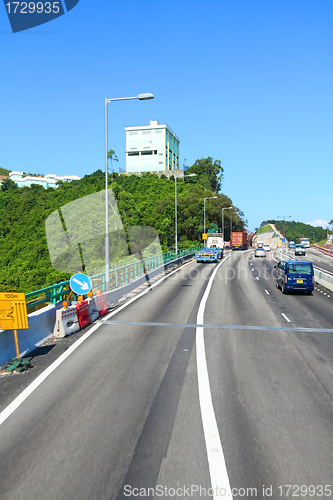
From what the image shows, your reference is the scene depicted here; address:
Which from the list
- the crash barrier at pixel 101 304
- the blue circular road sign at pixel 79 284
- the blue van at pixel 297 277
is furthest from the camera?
the blue van at pixel 297 277

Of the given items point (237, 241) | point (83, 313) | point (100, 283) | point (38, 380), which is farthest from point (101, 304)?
point (237, 241)

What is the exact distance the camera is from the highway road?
4.77 m

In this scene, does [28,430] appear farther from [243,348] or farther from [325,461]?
[243,348]

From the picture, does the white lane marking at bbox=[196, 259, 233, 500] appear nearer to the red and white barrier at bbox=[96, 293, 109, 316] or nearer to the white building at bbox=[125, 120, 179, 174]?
the red and white barrier at bbox=[96, 293, 109, 316]

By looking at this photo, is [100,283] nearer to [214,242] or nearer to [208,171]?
[214,242]

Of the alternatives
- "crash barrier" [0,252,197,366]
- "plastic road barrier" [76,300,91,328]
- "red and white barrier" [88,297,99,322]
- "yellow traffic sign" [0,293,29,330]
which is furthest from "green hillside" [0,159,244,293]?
"yellow traffic sign" [0,293,29,330]

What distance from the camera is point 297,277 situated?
877 inches

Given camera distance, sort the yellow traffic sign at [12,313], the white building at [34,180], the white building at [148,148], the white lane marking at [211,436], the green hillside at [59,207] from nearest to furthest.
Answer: the white lane marking at [211,436] → the yellow traffic sign at [12,313] → the green hillside at [59,207] → the white building at [148,148] → the white building at [34,180]

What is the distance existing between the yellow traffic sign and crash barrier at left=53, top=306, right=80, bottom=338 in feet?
8.55

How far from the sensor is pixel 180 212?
84938 mm

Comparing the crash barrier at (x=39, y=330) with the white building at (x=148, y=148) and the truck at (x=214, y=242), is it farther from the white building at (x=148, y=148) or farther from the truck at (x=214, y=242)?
the white building at (x=148, y=148)

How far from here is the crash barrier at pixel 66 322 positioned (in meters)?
11.8

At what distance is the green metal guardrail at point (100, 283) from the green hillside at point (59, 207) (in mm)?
27240

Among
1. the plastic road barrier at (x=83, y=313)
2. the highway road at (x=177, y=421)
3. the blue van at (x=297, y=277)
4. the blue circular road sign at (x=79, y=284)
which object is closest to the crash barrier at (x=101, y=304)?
the plastic road barrier at (x=83, y=313)
